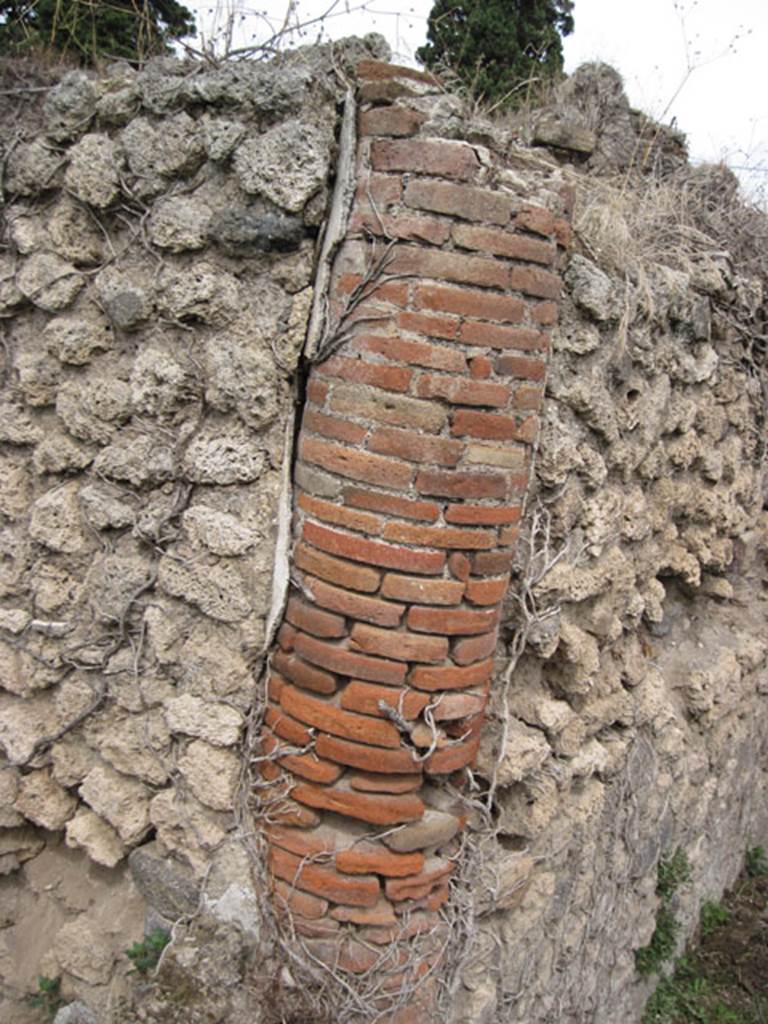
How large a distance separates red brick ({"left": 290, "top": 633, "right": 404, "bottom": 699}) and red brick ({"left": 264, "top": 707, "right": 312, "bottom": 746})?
0.19 metres

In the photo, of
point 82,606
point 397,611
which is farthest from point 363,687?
point 82,606

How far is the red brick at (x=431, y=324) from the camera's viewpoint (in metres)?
1.84

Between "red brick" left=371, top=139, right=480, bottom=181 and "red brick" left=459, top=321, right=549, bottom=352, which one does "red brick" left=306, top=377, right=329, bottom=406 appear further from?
"red brick" left=371, top=139, right=480, bottom=181

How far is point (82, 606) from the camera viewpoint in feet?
7.53

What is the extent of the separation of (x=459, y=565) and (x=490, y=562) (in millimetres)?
105

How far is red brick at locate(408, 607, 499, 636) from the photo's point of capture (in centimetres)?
193

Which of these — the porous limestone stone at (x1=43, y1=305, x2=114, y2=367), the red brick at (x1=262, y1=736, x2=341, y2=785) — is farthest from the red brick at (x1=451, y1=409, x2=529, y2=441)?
the porous limestone stone at (x1=43, y1=305, x2=114, y2=367)

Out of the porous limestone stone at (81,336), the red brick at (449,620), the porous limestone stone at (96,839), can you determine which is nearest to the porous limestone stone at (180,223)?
the porous limestone stone at (81,336)

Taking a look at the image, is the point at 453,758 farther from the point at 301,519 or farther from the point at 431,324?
the point at 431,324

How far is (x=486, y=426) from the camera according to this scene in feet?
6.33

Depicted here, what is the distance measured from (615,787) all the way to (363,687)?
56.3 inches

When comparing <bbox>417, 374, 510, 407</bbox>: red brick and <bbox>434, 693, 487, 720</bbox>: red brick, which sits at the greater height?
<bbox>417, 374, 510, 407</bbox>: red brick

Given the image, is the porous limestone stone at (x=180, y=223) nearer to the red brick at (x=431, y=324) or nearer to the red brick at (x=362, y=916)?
the red brick at (x=431, y=324)

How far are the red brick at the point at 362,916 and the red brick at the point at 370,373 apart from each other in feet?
4.44
